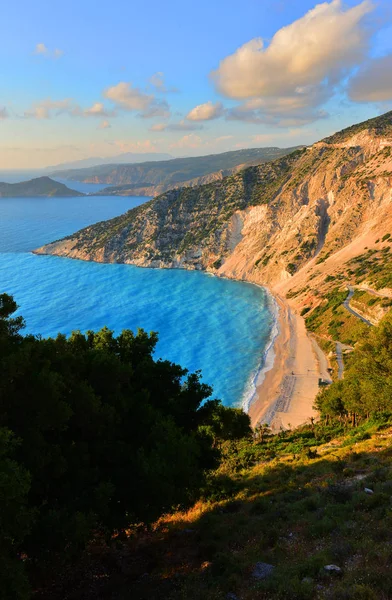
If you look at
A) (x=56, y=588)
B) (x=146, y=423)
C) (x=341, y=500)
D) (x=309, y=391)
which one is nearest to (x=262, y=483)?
(x=341, y=500)

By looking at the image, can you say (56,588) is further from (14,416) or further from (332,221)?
(332,221)

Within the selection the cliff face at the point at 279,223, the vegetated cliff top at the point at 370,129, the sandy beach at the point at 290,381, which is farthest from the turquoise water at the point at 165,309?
the vegetated cliff top at the point at 370,129

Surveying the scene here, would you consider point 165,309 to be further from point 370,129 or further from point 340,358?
point 370,129

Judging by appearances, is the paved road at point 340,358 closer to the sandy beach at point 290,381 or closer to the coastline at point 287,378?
the coastline at point 287,378

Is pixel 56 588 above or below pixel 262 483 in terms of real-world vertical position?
above

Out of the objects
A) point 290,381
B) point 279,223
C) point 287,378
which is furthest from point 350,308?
point 279,223

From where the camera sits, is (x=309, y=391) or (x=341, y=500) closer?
(x=341, y=500)

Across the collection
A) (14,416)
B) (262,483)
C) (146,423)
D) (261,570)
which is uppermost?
(14,416)
